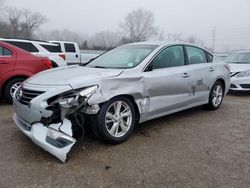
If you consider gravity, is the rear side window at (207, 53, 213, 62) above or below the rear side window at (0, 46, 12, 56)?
below

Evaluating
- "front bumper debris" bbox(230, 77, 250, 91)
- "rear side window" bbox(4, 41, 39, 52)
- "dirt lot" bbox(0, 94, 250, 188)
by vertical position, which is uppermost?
"rear side window" bbox(4, 41, 39, 52)

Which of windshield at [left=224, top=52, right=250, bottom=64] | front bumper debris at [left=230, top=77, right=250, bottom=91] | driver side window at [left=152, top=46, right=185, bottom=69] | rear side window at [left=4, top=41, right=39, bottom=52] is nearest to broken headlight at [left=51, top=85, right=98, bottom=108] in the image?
driver side window at [left=152, top=46, right=185, bottom=69]

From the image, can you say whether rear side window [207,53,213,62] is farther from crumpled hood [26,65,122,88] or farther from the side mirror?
crumpled hood [26,65,122,88]

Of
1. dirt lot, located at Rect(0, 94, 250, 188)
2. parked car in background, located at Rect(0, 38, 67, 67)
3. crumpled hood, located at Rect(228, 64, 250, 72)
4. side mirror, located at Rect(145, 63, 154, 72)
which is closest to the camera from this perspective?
dirt lot, located at Rect(0, 94, 250, 188)

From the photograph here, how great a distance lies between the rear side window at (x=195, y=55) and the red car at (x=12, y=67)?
337 centimetres

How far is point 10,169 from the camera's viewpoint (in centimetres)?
288

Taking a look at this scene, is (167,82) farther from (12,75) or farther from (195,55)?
(12,75)

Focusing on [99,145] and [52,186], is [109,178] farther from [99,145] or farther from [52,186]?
[99,145]

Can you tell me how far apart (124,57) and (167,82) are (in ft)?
2.79

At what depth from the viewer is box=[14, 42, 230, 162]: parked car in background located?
308 cm

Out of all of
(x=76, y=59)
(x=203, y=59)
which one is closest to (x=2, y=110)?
(x=203, y=59)

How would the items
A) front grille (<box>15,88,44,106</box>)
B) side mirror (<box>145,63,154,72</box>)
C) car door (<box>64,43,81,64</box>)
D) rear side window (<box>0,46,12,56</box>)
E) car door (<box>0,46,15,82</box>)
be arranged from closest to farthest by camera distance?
front grille (<box>15,88,44,106</box>) < side mirror (<box>145,63,154,72</box>) < car door (<box>0,46,15,82</box>) < rear side window (<box>0,46,12,56</box>) < car door (<box>64,43,81,64</box>)

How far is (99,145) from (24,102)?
1.15 meters

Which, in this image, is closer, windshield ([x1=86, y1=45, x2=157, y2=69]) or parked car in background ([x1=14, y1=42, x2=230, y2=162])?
parked car in background ([x1=14, y1=42, x2=230, y2=162])
